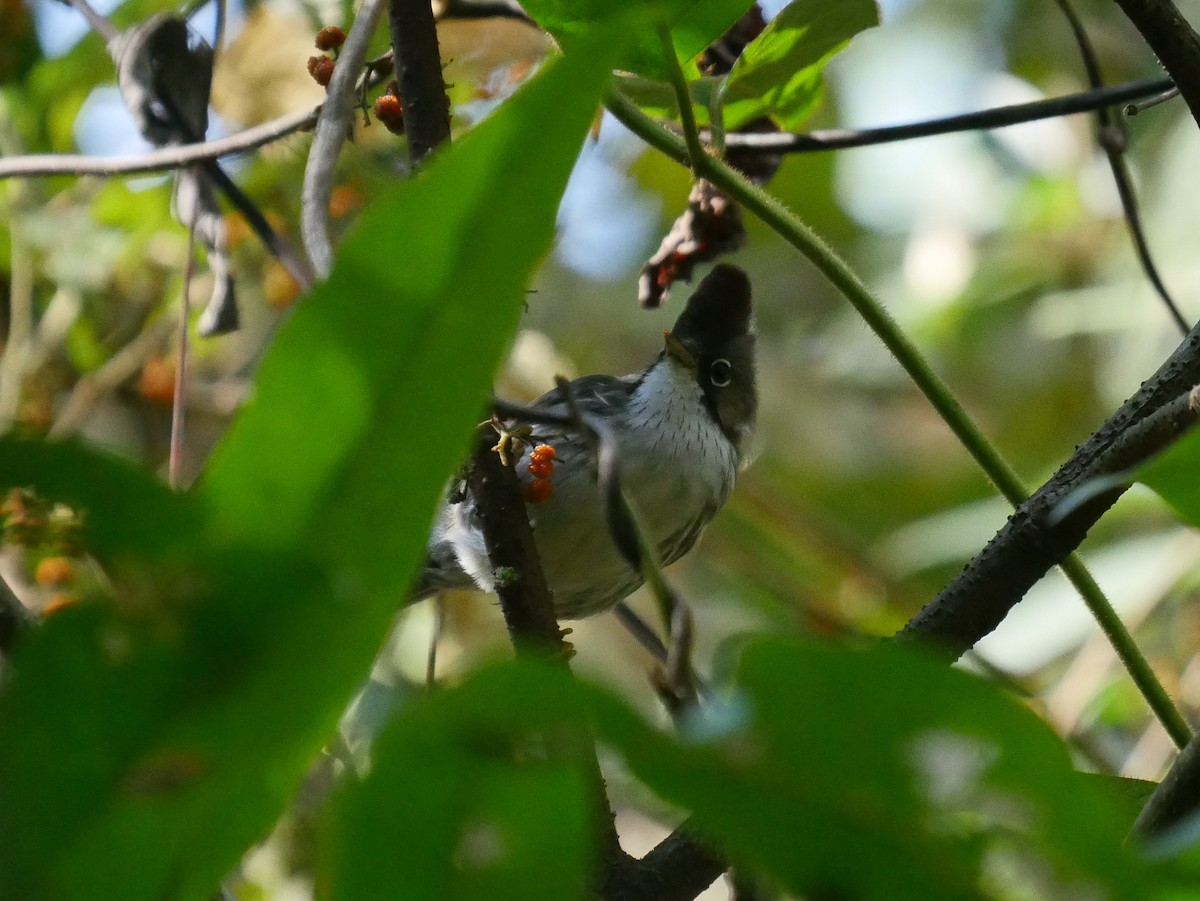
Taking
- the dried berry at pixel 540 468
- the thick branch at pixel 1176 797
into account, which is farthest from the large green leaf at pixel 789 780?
the dried berry at pixel 540 468

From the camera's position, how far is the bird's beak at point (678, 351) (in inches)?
94.4

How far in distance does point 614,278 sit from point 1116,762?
8.09 ft

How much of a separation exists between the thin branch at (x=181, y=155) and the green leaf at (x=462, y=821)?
3.42 ft

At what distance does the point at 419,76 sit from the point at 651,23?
9.3 inches

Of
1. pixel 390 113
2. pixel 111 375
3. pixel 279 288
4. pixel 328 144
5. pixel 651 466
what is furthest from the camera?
pixel 111 375

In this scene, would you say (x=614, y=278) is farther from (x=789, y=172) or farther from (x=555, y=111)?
(x=555, y=111)

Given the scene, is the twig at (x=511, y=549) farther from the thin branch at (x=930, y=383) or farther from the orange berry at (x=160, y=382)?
the orange berry at (x=160, y=382)

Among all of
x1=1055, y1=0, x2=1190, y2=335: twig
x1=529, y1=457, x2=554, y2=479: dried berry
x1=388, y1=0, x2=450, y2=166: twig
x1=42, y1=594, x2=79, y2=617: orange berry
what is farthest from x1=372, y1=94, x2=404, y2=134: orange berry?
x1=1055, y1=0, x2=1190, y2=335: twig

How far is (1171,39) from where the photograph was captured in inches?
43.4

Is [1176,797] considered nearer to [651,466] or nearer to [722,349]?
[651,466]

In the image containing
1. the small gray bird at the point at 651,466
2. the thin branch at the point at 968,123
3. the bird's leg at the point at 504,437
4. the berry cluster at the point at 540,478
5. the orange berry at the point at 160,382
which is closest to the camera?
the bird's leg at the point at 504,437

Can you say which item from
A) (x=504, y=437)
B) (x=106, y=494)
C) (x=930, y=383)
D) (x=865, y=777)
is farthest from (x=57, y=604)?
(x=865, y=777)

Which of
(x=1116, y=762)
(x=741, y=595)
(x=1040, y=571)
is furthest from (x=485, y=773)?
(x=741, y=595)

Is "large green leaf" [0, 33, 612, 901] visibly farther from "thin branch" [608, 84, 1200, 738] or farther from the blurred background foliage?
"thin branch" [608, 84, 1200, 738]
